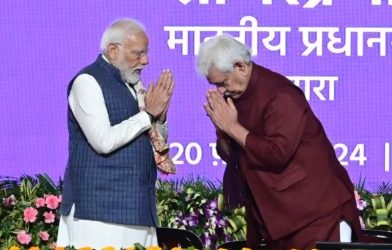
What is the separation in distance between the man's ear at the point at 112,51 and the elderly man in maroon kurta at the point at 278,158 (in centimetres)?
36

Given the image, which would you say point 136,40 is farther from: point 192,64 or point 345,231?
point 192,64

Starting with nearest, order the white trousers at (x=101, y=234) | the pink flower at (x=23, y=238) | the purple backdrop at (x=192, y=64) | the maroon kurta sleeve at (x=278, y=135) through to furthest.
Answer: the maroon kurta sleeve at (x=278, y=135), the white trousers at (x=101, y=234), the pink flower at (x=23, y=238), the purple backdrop at (x=192, y=64)

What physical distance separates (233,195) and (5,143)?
201cm

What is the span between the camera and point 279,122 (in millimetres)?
5254

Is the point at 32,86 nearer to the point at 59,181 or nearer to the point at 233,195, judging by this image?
the point at 59,181

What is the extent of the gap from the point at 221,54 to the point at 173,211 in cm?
197

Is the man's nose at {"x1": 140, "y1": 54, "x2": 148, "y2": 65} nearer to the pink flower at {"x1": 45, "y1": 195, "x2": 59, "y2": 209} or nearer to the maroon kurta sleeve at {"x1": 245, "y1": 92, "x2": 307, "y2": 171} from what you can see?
the maroon kurta sleeve at {"x1": 245, "y1": 92, "x2": 307, "y2": 171}

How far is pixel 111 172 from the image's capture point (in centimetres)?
545

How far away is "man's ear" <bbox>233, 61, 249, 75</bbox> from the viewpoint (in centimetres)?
531

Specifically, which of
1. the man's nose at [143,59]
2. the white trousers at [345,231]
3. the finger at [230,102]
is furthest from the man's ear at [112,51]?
the white trousers at [345,231]

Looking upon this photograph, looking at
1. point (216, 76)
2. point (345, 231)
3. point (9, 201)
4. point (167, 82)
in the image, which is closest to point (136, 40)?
point (167, 82)

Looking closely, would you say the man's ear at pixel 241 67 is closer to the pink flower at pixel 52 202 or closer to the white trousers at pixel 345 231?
the white trousers at pixel 345 231

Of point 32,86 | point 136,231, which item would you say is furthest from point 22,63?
point 136,231

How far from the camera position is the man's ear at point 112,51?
5.49 meters
